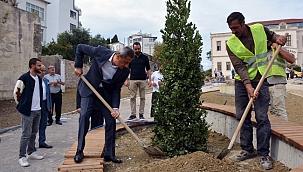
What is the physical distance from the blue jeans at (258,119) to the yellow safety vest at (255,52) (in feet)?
0.63

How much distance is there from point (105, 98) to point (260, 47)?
2.12 m

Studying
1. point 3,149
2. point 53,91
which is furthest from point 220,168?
point 53,91

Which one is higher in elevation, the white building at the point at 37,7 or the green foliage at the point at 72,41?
the white building at the point at 37,7

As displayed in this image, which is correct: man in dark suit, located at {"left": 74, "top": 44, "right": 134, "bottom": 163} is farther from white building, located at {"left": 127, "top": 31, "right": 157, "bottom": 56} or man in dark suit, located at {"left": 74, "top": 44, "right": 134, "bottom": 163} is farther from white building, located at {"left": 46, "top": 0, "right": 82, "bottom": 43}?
white building, located at {"left": 127, "top": 31, "right": 157, "bottom": 56}

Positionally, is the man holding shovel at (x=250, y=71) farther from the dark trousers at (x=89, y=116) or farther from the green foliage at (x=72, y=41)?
the green foliage at (x=72, y=41)

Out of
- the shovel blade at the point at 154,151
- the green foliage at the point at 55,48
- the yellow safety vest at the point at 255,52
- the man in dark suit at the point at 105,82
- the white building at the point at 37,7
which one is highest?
the white building at the point at 37,7

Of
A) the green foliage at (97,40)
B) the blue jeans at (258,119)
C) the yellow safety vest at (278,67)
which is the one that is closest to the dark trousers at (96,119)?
the blue jeans at (258,119)

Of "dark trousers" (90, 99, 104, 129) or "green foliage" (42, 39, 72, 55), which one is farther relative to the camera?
"green foliage" (42, 39, 72, 55)

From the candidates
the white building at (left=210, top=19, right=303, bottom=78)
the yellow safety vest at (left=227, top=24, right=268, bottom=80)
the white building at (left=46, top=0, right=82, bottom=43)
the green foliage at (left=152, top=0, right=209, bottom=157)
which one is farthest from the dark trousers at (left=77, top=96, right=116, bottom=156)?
the white building at (left=210, top=19, right=303, bottom=78)

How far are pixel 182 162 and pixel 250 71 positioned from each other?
5.00 feet

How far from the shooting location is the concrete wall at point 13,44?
1262 centimetres

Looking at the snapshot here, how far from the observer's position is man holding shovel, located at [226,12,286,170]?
3494 millimetres

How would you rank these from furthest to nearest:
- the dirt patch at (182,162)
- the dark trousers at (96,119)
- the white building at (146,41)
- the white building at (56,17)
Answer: the white building at (146,41) → the white building at (56,17) → the dark trousers at (96,119) → the dirt patch at (182,162)

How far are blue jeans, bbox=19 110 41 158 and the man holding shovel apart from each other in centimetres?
308
